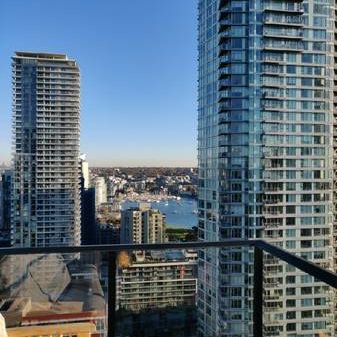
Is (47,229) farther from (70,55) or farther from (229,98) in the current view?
(229,98)

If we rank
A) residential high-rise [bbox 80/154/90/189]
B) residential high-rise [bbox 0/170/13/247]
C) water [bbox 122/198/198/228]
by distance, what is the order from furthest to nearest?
residential high-rise [bbox 80/154/90/189] → residential high-rise [bbox 0/170/13/247] → water [bbox 122/198/198/228]

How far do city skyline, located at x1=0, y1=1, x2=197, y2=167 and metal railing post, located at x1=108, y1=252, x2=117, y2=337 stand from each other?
10079mm

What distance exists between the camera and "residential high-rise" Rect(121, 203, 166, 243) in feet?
29.7

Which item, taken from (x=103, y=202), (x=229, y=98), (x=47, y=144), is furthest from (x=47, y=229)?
(x=229, y=98)

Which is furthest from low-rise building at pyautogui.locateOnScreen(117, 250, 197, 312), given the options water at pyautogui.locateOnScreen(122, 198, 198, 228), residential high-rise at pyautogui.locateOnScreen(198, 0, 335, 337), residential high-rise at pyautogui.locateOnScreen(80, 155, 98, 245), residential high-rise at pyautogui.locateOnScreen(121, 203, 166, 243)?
residential high-rise at pyautogui.locateOnScreen(198, 0, 335, 337)

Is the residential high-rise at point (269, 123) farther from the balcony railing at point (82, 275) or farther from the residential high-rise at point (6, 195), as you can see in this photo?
the balcony railing at point (82, 275)

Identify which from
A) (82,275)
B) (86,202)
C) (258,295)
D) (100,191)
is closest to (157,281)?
(82,275)

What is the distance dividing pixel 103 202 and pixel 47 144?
361 cm

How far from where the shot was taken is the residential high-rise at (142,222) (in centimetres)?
906

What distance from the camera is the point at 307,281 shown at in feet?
5.65

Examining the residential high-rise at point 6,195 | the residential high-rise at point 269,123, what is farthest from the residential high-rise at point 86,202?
the residential high-rise at point 269,123

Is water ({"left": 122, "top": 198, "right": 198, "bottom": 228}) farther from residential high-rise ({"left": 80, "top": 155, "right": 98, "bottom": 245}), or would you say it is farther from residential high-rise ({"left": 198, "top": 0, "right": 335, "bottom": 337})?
residential high-rise ({"left": 80, "top": 155, "right": 98, "bottom": 245})

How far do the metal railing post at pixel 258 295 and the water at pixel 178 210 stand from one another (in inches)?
314

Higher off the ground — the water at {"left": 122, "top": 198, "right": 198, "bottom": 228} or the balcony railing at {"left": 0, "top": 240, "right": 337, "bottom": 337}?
the balcony railing at {"left": 0, "top": 240, "right": 337, "bottom": 337}
